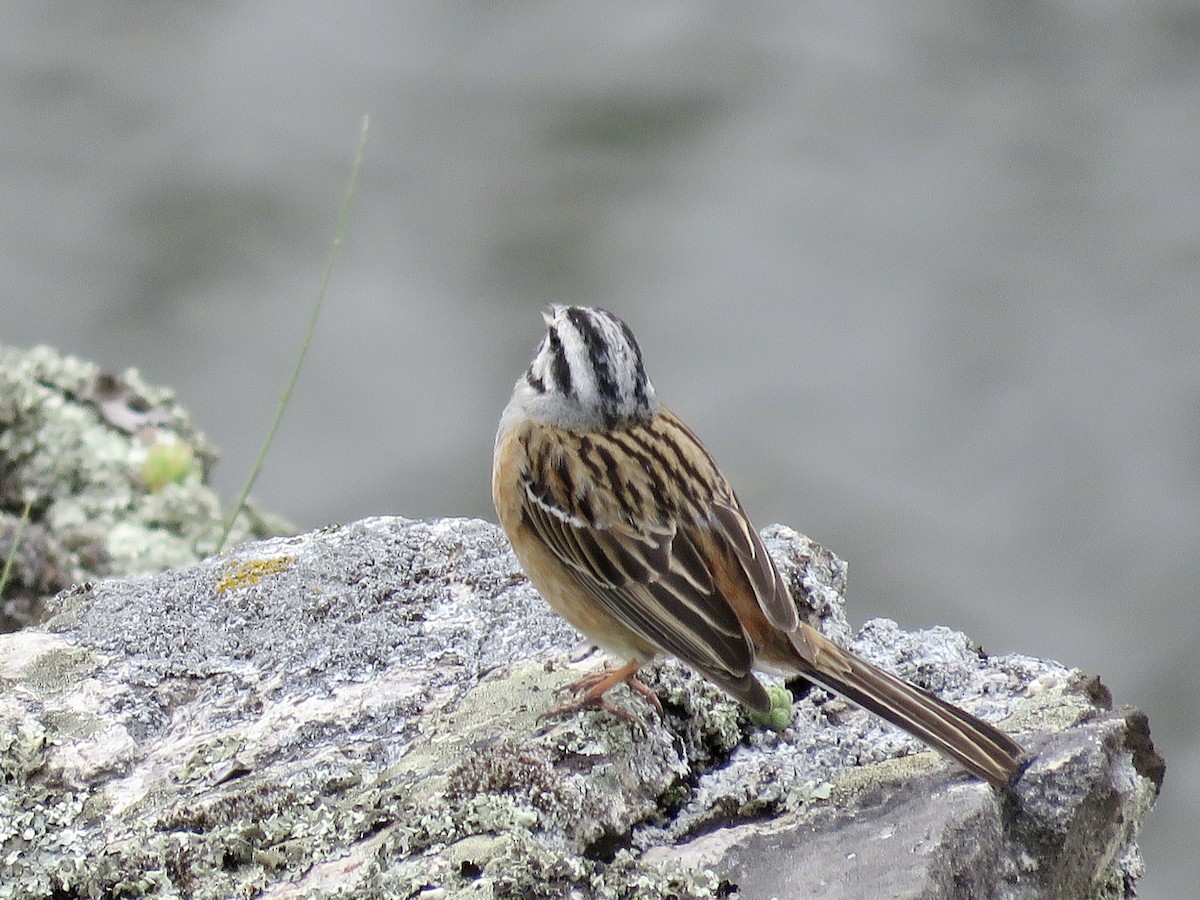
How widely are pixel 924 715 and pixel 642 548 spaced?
1.10 metres

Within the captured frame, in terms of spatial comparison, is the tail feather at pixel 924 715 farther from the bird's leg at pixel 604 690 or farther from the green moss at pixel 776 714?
the bird's leg at pixel 604 690

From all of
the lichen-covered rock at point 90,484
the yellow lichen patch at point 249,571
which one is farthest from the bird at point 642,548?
the lichen-covered rock at point 90,484

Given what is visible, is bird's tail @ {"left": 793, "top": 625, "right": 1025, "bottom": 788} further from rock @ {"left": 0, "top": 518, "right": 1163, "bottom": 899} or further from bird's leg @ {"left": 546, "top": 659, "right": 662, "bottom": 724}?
bird's leg @ {"left": 546, "top": 659, "right": 662, "bottom": 724}

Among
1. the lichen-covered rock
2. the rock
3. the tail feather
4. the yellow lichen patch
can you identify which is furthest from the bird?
the lichen-covered rock

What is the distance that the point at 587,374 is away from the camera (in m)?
5.24

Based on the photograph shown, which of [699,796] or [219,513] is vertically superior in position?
[219,513]

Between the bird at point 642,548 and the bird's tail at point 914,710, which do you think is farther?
the bird at point 642,548

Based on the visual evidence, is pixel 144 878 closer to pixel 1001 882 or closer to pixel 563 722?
pixel 563 722

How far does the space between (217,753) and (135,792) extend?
0.22 m

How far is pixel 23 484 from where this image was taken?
6387 millimetres

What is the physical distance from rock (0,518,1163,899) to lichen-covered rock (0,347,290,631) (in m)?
1.20

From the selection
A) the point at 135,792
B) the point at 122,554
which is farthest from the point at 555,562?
the point at 122,554

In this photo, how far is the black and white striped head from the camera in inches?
204

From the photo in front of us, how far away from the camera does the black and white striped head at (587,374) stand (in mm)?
5180
